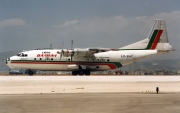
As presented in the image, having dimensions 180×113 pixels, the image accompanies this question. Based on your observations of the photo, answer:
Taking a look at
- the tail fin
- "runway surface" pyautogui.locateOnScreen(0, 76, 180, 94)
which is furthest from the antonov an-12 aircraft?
"runway surface" pyautogui.locateOnScreen(0, 76, 180, 94)

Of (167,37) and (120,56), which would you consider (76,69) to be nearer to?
(120,56)

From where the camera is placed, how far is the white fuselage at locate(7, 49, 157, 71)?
58.7 m

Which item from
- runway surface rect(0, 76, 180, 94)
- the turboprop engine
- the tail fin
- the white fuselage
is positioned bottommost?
runway surface rect(0, 76, 180, 94)

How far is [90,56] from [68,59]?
175 inches

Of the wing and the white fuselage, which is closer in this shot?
the wing

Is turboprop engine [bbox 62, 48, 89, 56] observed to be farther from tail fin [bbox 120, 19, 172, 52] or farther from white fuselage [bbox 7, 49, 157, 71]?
tail fin [bbox 120, 19, 172, 52]

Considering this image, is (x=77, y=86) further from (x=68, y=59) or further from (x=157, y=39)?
(x=157, y=39)

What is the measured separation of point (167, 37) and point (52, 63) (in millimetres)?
23425

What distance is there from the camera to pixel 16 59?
58.7 m

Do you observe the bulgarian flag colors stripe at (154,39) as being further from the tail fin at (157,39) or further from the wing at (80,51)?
the wing at (80,51)

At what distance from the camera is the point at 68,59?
59.4 meters

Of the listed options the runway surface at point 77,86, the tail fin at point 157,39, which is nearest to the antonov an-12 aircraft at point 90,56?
the tail fin at point 157,39

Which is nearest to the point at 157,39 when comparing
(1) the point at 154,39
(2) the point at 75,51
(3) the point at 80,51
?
(1) the point at 154,39

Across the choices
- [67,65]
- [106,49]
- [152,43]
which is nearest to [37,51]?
[67,65]
